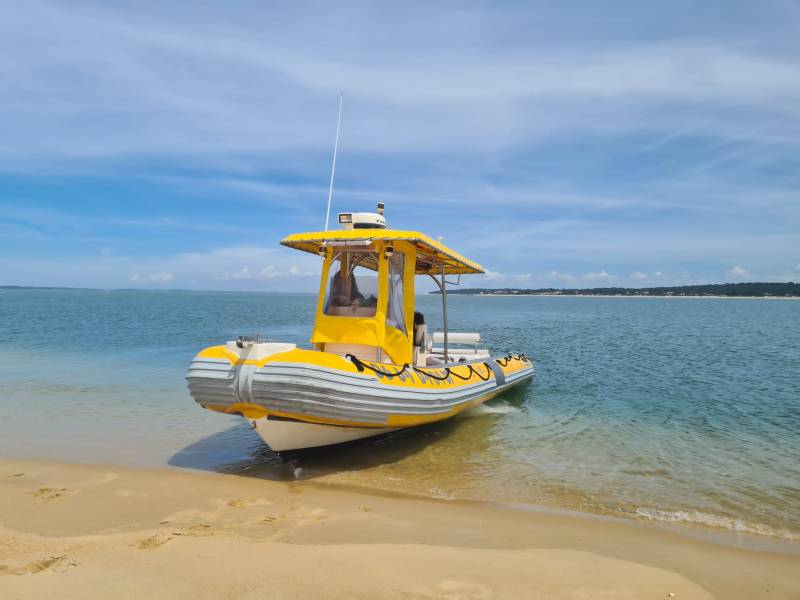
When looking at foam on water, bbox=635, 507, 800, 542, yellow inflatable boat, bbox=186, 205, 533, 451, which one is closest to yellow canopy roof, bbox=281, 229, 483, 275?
yellow inflatable boat, bbox=186, 205, 533, 451

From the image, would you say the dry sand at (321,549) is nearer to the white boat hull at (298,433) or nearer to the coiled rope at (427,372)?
the white boat hull at (298,433)

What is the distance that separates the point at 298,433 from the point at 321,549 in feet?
7.60

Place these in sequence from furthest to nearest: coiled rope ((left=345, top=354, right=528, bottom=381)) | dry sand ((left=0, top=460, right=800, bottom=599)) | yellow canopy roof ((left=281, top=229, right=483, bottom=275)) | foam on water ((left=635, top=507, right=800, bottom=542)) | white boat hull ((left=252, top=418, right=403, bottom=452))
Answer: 1. yellow canopy roof ((left=281, top=229, right=483, bottom=275))
2. coiled rope ((left=345, top=354, right=528, bottom=381))
3. white boat hull ((left=252, top=418, right=403, bottom=452))
4. foam on water ((left=635, top=507, right=800, bottom=542))
5. dry sand ((left=0, top=460, right=800, bottom=599))

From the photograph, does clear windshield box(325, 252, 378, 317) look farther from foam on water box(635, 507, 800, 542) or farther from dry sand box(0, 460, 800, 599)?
foam on water box(635, 507, 800, 542)

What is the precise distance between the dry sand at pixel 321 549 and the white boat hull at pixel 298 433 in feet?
1.85

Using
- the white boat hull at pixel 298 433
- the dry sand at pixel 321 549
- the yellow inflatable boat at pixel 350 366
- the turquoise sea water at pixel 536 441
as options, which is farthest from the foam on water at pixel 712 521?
the white boat hull at pixel 298 433

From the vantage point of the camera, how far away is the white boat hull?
20.7 ft

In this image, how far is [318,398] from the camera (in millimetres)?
6031

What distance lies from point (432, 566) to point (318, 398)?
2502 millimetres

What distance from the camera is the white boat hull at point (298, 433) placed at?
630 cm

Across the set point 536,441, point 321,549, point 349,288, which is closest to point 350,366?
point 349,288

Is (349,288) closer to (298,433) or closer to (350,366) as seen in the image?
(350,366)

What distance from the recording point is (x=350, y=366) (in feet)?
21.1

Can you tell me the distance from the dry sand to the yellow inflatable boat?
2.93 feet
